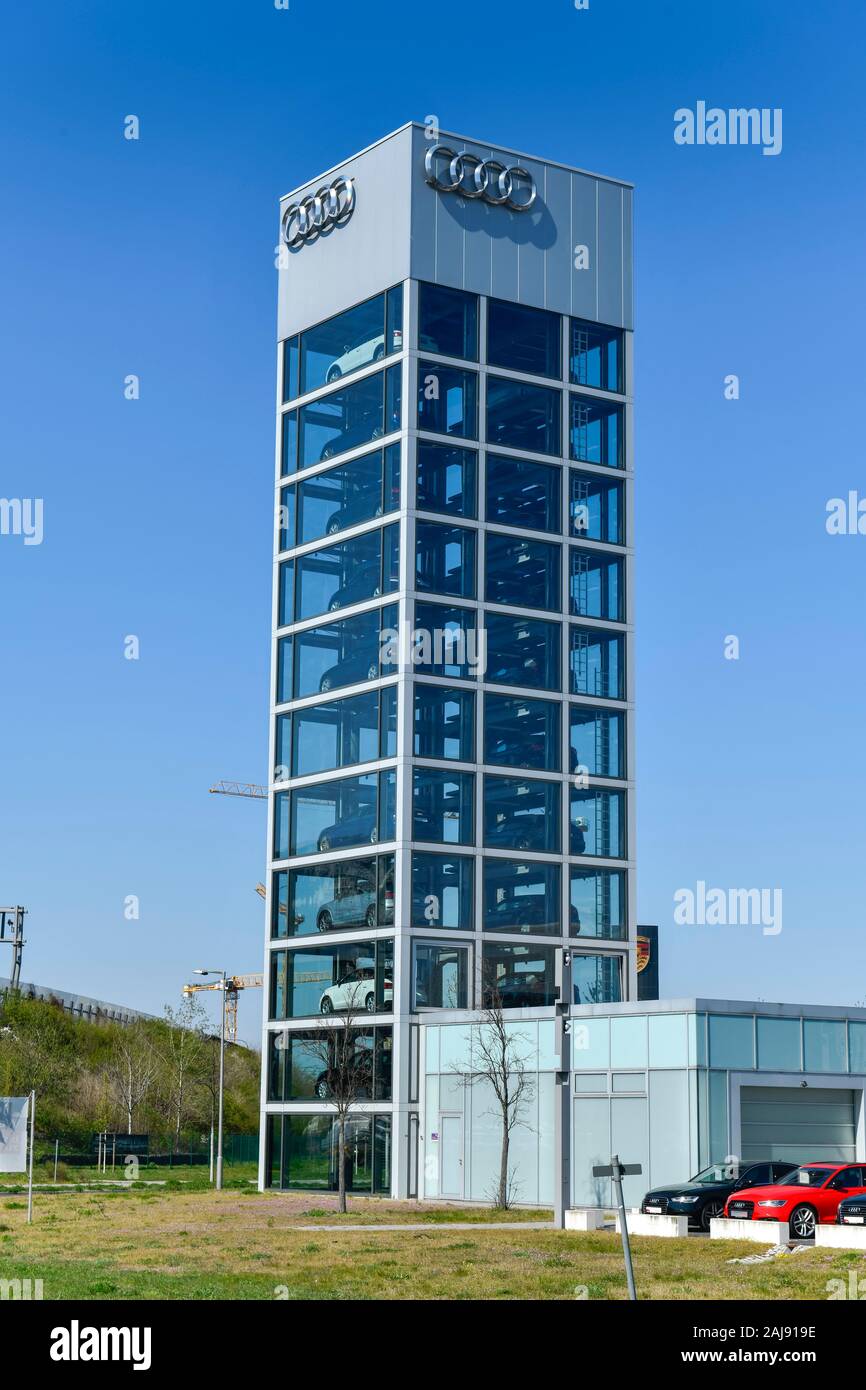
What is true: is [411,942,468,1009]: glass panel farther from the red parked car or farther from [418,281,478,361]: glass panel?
the red parked car

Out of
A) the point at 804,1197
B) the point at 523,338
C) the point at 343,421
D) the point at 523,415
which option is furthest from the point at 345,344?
the point at 804,1197

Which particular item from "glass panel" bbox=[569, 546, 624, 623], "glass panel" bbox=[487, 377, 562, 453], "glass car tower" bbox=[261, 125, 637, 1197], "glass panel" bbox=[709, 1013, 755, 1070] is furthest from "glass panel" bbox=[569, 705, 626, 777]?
"glass panel" bbox=[709, 1013, 755, 1070]

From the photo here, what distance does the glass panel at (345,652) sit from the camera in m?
68.8

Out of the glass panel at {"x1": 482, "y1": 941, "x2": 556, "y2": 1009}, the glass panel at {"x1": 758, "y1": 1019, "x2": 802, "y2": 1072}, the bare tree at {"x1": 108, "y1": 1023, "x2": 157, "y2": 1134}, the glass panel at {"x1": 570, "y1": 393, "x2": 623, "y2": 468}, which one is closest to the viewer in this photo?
the glass panel at {"x1": 758, "y1": 1019, "x2": 802, "y2": 1072}

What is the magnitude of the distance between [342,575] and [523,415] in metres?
9.79

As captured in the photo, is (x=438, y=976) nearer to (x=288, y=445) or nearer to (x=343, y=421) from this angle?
(x=343, y=421)

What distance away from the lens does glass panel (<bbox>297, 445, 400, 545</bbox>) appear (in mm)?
70938

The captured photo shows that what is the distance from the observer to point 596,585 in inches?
2876

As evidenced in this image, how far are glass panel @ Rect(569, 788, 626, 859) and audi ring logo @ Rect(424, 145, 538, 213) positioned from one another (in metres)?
24.1

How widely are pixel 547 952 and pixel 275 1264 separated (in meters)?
34.9

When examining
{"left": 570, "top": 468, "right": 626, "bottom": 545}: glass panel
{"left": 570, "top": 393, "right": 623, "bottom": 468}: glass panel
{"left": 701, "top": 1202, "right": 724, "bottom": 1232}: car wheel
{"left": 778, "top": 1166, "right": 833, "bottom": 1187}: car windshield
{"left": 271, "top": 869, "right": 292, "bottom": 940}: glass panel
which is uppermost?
{"left": 570, "top": 393, "right": 623, "bottom": 468}: glass panel

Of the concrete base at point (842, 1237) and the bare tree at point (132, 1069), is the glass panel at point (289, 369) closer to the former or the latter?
the bare tree at point (132, 1069)

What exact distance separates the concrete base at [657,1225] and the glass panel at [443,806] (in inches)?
1010
